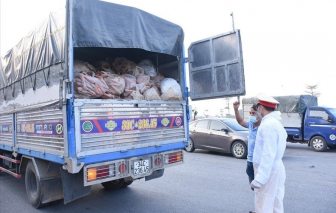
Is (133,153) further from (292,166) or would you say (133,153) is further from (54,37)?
(292,166)

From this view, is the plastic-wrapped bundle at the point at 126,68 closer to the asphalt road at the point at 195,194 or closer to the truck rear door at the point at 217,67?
the truck rear door at the point at 217,67

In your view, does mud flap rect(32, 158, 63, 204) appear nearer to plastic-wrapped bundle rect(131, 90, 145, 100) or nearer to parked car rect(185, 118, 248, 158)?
plastic-wrapped bundle rect(131, 90, 145, 100)

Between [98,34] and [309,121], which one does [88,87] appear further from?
[309,121]

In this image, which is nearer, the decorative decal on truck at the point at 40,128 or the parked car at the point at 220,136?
the decorative decal on truck at the point at 40,128

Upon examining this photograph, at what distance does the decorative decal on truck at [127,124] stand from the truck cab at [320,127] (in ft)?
27.9

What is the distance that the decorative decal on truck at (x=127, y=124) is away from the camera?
11.9 feet

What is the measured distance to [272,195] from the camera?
303 centimetres

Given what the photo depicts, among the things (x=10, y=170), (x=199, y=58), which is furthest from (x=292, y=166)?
(x=10, y=170)

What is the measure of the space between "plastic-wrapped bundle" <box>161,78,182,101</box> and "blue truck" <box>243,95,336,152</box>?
8.58 metres

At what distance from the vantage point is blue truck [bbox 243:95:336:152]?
1069cm

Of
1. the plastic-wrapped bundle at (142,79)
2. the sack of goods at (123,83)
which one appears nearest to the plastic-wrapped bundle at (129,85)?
the sack of goods at (123,83)

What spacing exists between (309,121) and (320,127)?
520mm

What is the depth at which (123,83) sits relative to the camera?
14.5 feet

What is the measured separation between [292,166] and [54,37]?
24.1 feet
